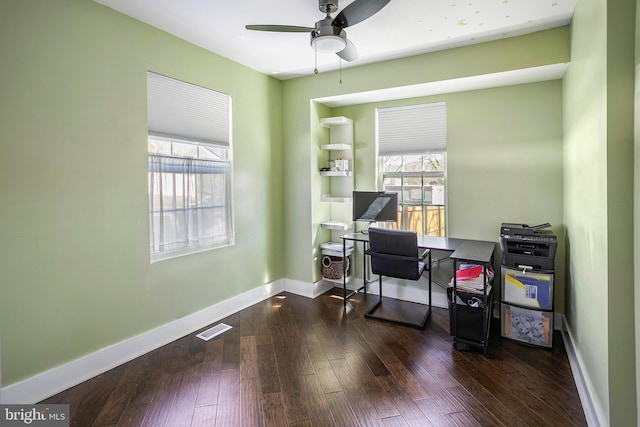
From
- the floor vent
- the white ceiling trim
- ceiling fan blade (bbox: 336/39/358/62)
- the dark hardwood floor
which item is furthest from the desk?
ceiling fan blade (bbox: 336/39/358/62)

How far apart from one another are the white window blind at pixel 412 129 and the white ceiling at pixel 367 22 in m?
0.71

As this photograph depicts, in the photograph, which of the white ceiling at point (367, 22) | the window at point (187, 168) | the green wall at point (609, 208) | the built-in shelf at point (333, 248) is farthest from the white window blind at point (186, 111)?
the green wall at point (609, 208)

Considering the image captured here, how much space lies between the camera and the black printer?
8.79 feet

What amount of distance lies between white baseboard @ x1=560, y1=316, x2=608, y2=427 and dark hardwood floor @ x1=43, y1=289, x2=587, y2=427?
0.17ft

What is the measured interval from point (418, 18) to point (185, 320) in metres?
3.21

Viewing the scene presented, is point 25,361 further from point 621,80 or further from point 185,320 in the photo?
point 621,80

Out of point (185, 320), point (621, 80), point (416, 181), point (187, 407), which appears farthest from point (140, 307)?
point (621, 80)

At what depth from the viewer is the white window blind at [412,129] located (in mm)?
3648

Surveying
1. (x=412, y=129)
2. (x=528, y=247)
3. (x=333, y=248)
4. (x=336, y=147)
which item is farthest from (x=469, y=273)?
(x=336, y=147)

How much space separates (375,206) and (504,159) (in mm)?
1372

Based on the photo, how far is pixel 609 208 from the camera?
1.61 meters

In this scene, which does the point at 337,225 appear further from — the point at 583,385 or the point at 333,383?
the point at 583,385

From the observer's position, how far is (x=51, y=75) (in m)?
2.14

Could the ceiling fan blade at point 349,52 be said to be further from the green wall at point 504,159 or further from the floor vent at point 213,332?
the floor vent at point 213,332
